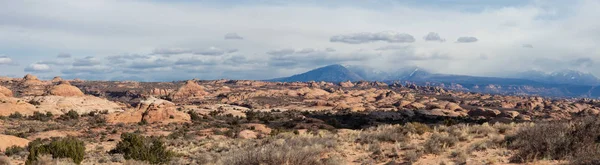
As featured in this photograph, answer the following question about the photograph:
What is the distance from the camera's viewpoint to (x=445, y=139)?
1648cm

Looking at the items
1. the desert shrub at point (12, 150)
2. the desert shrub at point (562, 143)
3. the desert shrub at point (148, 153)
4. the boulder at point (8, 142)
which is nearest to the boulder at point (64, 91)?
the boulder at point (8, 142)

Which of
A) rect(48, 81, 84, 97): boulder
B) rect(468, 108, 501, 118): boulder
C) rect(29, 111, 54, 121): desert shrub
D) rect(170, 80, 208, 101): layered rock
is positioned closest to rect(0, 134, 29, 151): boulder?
rect(29, 111, 54, 121): desert shrub

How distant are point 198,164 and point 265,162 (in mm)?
6815

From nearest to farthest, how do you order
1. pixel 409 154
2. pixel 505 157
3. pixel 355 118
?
pixel 505 157, pixel 409 154, pixel 355 118

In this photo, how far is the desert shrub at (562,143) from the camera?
1214 cm

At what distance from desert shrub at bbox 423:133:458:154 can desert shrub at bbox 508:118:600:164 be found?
2450 mm

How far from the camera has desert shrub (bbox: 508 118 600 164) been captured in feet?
39.8

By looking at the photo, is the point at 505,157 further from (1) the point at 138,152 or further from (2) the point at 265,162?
(1) the point at 138,152

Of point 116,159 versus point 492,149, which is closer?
point 492,149

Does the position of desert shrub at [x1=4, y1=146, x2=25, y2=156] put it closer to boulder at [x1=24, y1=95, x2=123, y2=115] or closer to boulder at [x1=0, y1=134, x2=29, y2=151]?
boulder at [x1=0, y1=134, x2=29, y2=151]

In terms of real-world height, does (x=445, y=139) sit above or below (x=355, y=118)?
above

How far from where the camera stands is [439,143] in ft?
52.1

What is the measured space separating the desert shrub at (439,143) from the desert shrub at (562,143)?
2.45 meters

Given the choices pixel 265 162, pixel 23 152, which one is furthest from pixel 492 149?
pixel 23 152
